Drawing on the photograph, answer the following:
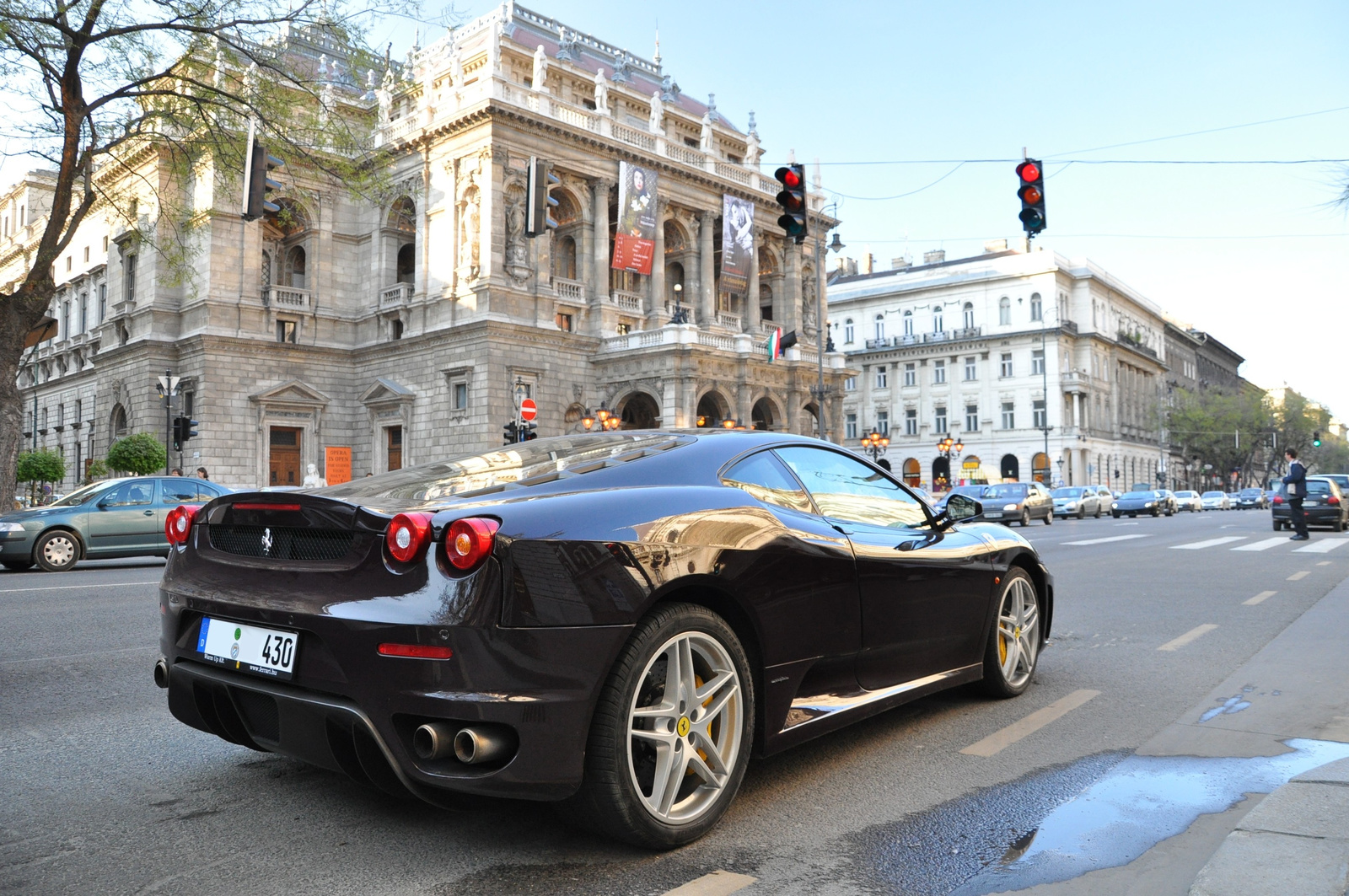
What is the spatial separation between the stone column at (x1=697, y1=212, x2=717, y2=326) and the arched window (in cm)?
1875

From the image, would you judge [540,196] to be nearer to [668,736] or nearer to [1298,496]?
[1298,496]

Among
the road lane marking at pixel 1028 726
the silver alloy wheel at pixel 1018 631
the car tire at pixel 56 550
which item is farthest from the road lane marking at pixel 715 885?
the car tire at pixel 56 550

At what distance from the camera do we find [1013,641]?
521 centimetres

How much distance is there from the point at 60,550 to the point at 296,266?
116 feet

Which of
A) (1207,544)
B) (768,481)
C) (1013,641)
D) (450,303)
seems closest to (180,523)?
(768,481)

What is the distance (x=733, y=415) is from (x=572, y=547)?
4032cm

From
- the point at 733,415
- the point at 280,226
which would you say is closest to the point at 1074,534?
the point at 733,415

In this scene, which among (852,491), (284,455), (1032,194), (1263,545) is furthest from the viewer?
(284,455)

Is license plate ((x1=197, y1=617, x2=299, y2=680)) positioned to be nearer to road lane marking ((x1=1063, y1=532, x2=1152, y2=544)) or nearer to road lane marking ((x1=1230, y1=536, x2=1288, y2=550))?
road lane marking ((x1=1230, y1=536, x2=1288, y2=550))

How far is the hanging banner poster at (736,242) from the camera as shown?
4594 cm

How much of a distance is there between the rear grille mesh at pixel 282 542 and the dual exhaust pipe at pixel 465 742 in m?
0.62

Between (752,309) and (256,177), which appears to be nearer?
(256,177)

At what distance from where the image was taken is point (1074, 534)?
2441cm

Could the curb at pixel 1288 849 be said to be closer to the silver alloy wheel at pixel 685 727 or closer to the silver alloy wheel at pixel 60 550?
the silver alloy wheel at pixel 685 727
